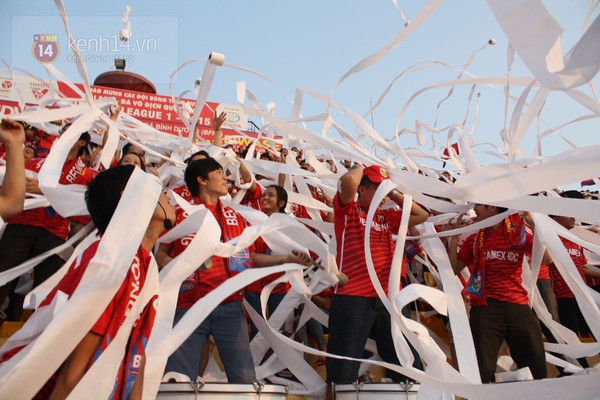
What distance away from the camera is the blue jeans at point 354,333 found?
2.91 meters

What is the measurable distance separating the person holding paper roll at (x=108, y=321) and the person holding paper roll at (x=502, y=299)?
2.46 m

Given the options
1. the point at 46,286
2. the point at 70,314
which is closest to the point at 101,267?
the point at 70,314

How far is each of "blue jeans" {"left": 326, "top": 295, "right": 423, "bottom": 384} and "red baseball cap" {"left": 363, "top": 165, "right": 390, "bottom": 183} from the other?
0.73m

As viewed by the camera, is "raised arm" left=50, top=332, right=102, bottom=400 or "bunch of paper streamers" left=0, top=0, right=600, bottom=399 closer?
"bunch of paper streamers" left=0, top=0, right=600, bottom=399

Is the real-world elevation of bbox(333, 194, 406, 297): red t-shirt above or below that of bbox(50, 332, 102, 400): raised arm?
above

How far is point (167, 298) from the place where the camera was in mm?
1979

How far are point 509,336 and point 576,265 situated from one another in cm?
152

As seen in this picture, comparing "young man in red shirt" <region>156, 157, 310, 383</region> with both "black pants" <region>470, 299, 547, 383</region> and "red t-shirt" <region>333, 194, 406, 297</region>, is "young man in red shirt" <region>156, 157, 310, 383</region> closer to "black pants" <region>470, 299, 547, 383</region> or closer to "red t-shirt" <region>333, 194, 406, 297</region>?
"red t-shirt" <region>333, 194, 406, 297</region>

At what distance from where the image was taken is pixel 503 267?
146 inches

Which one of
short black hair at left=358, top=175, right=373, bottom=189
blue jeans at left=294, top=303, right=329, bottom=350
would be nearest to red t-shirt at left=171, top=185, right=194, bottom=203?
blue jeans at left=294, top=303, right=329, bottom=350

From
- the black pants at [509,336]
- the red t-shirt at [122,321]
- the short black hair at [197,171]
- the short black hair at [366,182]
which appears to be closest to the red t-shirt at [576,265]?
the black pants at [509,336]

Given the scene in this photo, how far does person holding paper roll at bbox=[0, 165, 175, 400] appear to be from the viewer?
1.73m

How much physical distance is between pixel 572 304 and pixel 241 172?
3.39 metres

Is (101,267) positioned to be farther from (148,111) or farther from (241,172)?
(148,111)
